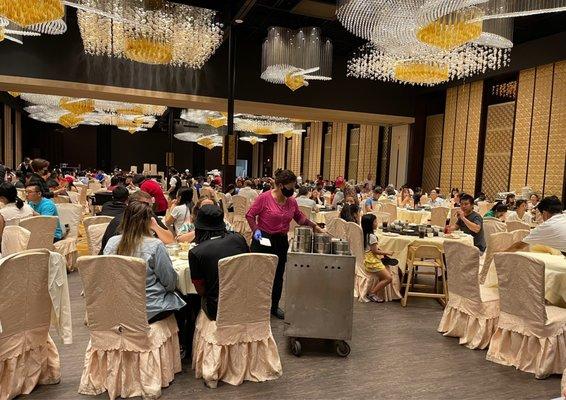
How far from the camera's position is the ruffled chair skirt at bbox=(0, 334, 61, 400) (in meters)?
2.86

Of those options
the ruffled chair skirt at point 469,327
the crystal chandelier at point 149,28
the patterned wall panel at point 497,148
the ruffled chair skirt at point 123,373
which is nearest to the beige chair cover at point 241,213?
the crystal chandelier at point 149,28

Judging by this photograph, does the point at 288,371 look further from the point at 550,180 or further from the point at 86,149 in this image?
the point at 86,149

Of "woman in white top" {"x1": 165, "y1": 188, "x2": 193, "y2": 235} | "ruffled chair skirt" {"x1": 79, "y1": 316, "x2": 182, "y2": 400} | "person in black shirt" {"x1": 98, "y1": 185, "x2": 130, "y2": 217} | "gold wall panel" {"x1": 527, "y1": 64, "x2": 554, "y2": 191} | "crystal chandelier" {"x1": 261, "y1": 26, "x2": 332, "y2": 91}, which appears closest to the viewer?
"ruffled chair skirt" {"x1": 79, "y1": 316, "x2": 182, "y2": 400}

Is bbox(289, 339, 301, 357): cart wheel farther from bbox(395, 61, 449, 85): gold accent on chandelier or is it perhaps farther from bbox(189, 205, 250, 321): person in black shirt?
bbox(395, 61, 449, 85): gold accent on chandelier

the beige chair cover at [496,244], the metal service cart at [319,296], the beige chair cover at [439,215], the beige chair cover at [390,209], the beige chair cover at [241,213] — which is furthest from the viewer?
the beige chair cover at [390,209]

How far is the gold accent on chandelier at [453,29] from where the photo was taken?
5469 millimetres

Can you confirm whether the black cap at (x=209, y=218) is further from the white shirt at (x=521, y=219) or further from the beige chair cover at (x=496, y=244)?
the white shirt at (x=521, y=219)

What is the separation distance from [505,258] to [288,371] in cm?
200

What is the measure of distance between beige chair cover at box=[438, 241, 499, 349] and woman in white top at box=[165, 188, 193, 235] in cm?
321

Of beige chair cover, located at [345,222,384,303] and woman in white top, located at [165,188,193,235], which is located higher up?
woman in white top, located at [165,188,193,235]

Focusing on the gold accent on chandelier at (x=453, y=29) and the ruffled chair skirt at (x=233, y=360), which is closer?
the ruffled chair skirt at (x=233, y=360)

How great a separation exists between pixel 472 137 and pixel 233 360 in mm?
12720

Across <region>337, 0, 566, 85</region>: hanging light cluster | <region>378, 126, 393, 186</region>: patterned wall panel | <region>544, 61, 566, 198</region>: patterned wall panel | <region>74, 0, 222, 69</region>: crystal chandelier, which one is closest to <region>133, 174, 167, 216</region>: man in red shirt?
<region>74, 0, 222, 69</region>: crystal chandelier

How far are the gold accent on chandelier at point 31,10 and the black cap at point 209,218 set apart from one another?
9.44 feet
